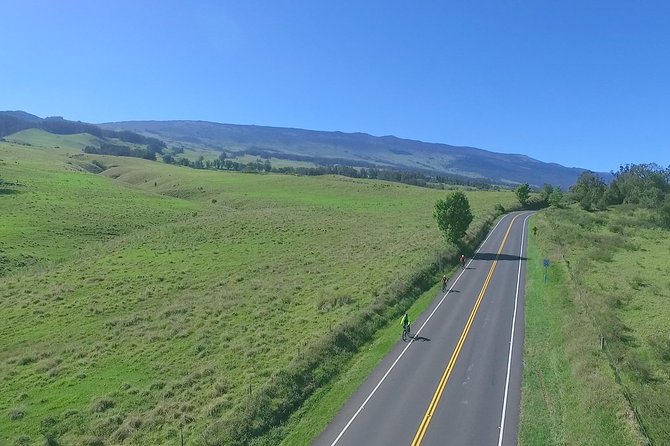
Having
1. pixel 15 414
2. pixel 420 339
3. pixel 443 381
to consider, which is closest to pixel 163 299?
pixel 15 414

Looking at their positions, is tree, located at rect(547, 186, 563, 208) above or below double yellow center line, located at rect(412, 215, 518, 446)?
above

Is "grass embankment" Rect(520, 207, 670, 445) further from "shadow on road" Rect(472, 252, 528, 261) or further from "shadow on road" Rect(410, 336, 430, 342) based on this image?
"shadow on road" Rect(410, 336, 430, 342)

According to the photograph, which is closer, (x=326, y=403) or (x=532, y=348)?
(x=326, y=403)

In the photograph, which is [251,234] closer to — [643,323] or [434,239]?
[434,239]

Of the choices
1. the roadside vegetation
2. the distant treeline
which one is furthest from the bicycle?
the distant treeline

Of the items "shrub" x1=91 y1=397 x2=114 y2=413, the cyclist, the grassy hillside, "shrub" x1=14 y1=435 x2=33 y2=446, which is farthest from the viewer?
the cyclist

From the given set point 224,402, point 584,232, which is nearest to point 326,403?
point 224,402
